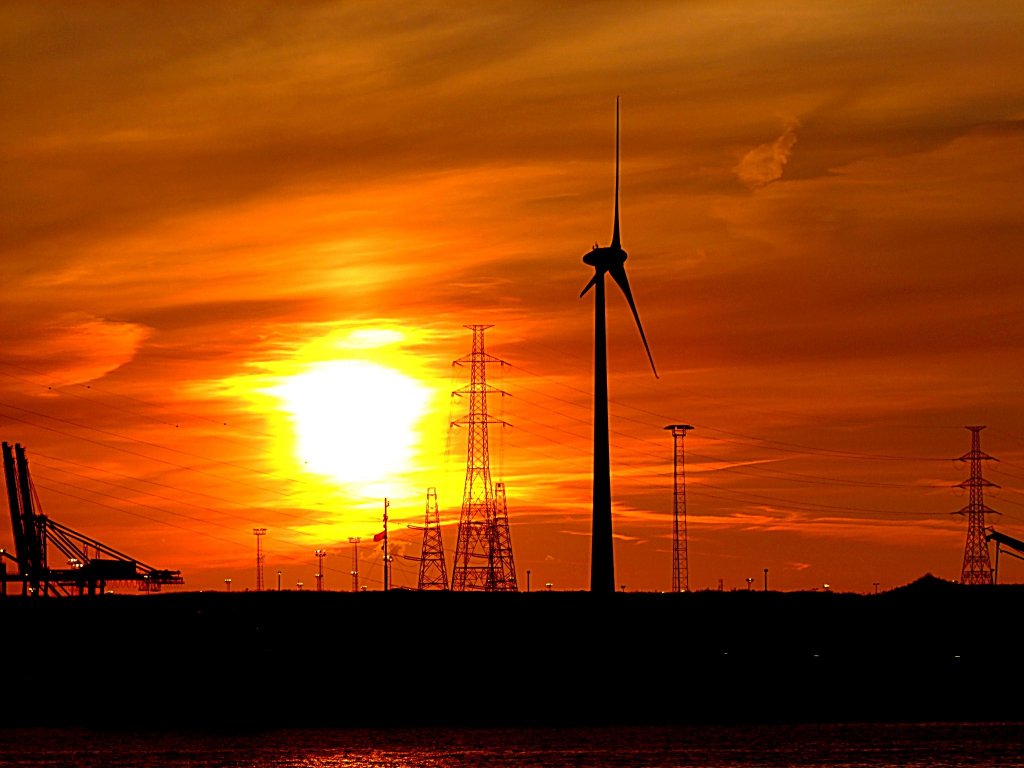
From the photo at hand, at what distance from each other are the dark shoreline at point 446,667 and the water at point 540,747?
1431 cm

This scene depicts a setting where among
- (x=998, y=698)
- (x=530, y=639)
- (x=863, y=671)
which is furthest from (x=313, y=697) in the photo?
(x=998, y=698)

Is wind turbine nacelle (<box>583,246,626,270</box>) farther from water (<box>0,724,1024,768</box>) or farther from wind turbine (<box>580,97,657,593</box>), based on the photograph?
water (<box>0,724,1024,768</box>)

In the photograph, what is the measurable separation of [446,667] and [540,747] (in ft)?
137

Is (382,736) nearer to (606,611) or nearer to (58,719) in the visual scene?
(606,611)

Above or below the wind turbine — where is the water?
below

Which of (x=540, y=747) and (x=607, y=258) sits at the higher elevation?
Answer: (x=607, y=258)

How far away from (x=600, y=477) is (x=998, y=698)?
6033 centimetres

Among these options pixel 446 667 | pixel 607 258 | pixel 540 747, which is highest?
pixel 607 258

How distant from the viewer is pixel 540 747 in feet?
479

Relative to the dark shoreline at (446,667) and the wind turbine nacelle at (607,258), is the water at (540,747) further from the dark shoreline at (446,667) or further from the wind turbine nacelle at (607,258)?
the wind turbine nacelle at (607,258)

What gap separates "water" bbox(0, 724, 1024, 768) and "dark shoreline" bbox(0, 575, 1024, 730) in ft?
47.0

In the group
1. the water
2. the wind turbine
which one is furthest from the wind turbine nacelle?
the water

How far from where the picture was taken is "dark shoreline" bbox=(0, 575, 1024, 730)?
183250 millimetres

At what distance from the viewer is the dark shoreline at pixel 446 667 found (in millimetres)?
183250
